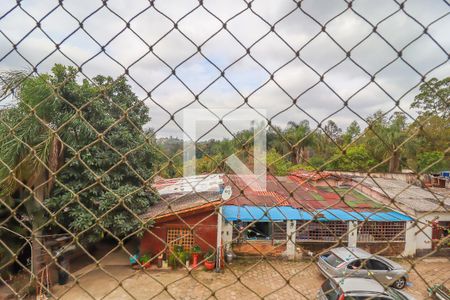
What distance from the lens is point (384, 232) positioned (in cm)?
746

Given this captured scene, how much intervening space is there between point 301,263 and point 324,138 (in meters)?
7.09

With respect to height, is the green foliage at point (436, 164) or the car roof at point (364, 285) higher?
the green foliage at point (436, 164)

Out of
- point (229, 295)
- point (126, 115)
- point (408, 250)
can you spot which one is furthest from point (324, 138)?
point (408, 250)

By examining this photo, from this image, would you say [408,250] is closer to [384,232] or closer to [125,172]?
[384,232]

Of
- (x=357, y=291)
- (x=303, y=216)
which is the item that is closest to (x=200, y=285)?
(x=303, y=216)

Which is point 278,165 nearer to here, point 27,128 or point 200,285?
point 27,128

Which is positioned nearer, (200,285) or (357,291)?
(357,291)

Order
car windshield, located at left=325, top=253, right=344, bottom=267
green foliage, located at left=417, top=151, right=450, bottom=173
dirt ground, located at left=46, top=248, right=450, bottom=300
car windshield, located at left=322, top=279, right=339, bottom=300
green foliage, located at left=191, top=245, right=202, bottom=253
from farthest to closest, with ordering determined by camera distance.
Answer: green foliage, located at left=191, top=245, right=202, bottom=253, dirt ground, located at left=46, top=248, right=450, bottom=300, car windshield, located at left=325, top=253, right=344, bottom=267, car windshield, located at left=322, top=279, right=339, bottom=300, green foliage, located at left=417, top=151, right=450, bottom=173

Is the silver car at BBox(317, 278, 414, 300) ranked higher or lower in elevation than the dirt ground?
higher

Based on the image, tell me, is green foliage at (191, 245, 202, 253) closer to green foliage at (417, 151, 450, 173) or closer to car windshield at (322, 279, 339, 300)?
car windshield at (322, 279, 339, 300)

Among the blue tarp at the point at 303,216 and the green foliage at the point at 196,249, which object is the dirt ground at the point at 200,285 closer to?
the green foliage at the point at 196,249

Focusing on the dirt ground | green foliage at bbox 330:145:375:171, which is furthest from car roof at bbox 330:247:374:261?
the dirt ground

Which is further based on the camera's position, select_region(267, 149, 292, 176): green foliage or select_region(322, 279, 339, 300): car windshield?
select_region(322, 279, 339, 300): car windshield

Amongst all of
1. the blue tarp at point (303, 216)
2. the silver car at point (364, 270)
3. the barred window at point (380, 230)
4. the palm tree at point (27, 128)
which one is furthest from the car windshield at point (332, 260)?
the palm tree at point (27, 128)
